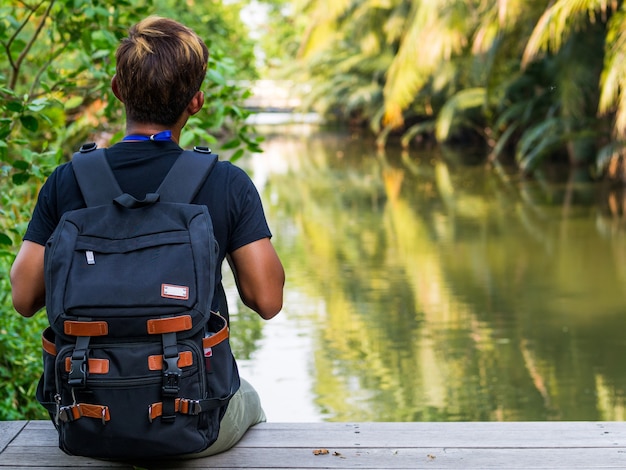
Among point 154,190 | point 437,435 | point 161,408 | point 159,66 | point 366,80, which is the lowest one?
point 437,435

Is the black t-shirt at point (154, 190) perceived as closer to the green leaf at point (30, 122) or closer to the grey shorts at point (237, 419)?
the grey shorts at point (237, 419)

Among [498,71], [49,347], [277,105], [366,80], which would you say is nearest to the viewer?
[49,347]

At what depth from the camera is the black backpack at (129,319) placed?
2084mm

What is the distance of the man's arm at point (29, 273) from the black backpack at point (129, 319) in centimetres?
12

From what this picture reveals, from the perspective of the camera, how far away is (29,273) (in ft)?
7.39

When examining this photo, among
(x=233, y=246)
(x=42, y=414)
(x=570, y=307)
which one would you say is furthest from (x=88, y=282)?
(x=570, y=307)

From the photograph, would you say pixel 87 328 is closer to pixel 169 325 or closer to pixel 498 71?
pixel 169 325

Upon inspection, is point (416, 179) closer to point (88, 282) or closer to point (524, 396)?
point (524, 396)

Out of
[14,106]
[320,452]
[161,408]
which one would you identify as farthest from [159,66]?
[14,106]

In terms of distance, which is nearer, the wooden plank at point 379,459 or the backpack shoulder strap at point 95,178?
the backpack shoulder strap at point 95,178

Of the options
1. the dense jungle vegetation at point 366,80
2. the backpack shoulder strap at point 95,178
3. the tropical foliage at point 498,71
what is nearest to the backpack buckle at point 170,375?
the backpack shoulder strap at point 95,178

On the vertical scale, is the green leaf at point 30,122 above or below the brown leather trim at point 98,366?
above

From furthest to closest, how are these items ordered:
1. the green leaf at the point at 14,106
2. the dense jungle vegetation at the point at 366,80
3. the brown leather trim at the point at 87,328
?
1. the dense jungle vegetation at the point at 366,80
2. the green leaf at the point at 14,106
3. the brown leather trim at the point at 87,328

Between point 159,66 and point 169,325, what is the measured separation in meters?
0.51
